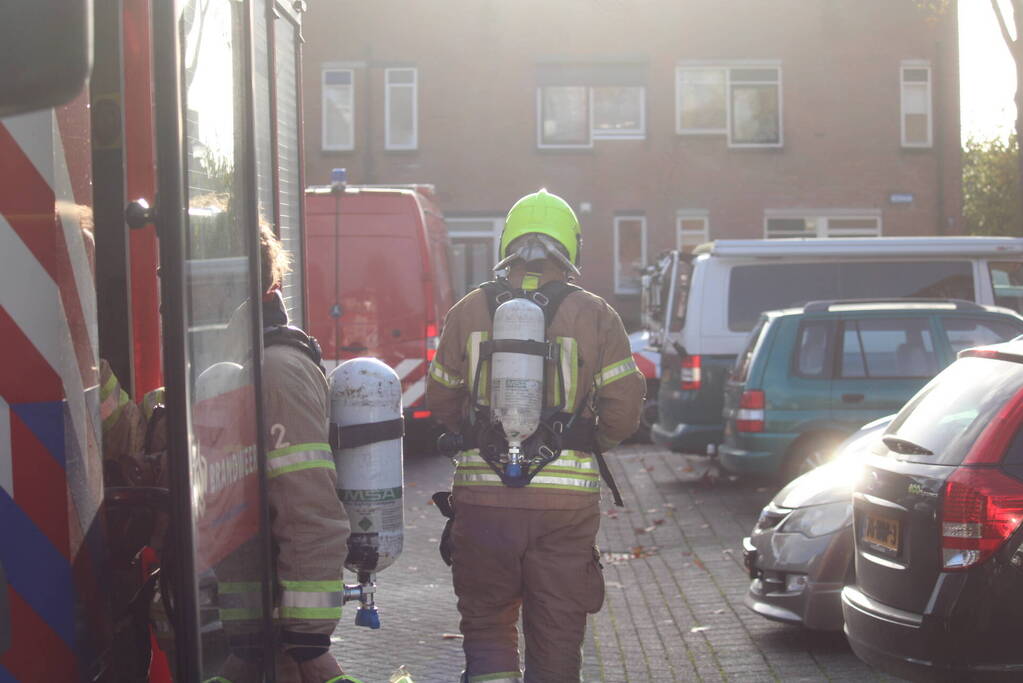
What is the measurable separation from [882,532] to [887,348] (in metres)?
6.96

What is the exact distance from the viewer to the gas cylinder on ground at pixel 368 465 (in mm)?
4066

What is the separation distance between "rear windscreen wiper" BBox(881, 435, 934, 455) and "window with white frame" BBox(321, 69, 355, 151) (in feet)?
86.5

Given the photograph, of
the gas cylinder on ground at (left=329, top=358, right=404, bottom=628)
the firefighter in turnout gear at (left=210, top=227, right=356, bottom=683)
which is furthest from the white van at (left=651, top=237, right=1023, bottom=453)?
the firefighter in turnout gear at (left=210, top=227, right=356, bottom=683)

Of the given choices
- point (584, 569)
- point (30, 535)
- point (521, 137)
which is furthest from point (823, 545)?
point (521, 137)

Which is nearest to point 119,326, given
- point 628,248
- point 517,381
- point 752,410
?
point 517,381

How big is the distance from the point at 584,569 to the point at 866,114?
92.7 ft

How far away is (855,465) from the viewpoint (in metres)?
7.26

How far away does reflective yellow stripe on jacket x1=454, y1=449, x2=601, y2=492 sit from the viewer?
4.71 metres

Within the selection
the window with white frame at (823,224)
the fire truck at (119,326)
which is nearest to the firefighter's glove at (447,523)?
the fire truck at (119,326)

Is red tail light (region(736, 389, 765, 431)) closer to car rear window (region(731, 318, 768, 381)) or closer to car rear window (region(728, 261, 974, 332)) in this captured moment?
car rear window (region(731, 318, 768, 381))

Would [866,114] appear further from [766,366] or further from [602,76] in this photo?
[766,366]

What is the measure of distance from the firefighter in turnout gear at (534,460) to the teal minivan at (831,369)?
7083mm

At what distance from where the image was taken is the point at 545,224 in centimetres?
496

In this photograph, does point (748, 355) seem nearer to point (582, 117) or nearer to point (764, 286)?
point (764, 286)
